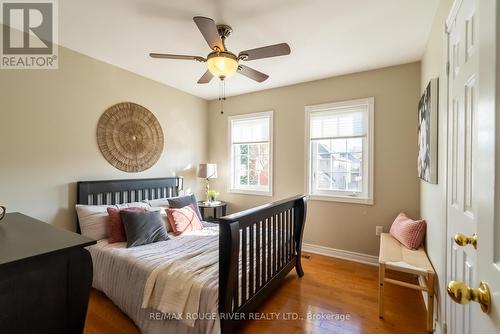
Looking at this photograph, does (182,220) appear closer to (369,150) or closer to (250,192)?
(250,192)

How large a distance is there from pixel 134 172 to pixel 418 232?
3.45m

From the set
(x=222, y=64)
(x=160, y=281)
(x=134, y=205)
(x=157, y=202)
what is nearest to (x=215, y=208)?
(x=157, y=202)

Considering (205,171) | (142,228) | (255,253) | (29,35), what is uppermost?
(29,35)

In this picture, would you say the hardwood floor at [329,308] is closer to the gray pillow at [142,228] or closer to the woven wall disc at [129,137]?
the gray pillow at [142,228]

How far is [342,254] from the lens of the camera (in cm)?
323

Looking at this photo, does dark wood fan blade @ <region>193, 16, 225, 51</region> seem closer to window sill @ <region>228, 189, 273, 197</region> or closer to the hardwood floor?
the hardwood floor

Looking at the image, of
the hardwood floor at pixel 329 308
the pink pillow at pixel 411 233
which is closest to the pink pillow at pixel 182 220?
the hardwood floor at pixel 329 308

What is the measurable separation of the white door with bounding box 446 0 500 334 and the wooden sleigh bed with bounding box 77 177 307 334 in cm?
118

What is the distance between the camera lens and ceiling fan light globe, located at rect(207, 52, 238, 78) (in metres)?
1.88

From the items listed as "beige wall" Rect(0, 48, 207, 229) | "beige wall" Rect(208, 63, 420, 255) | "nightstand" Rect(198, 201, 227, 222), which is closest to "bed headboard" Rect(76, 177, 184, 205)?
"beige wall" Rect(0, 48, 207, 229)

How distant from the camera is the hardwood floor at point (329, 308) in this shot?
1.86 meters

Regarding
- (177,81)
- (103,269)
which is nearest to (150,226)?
(103,269)

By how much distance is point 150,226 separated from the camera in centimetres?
244

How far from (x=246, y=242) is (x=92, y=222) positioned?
68.8 inches
